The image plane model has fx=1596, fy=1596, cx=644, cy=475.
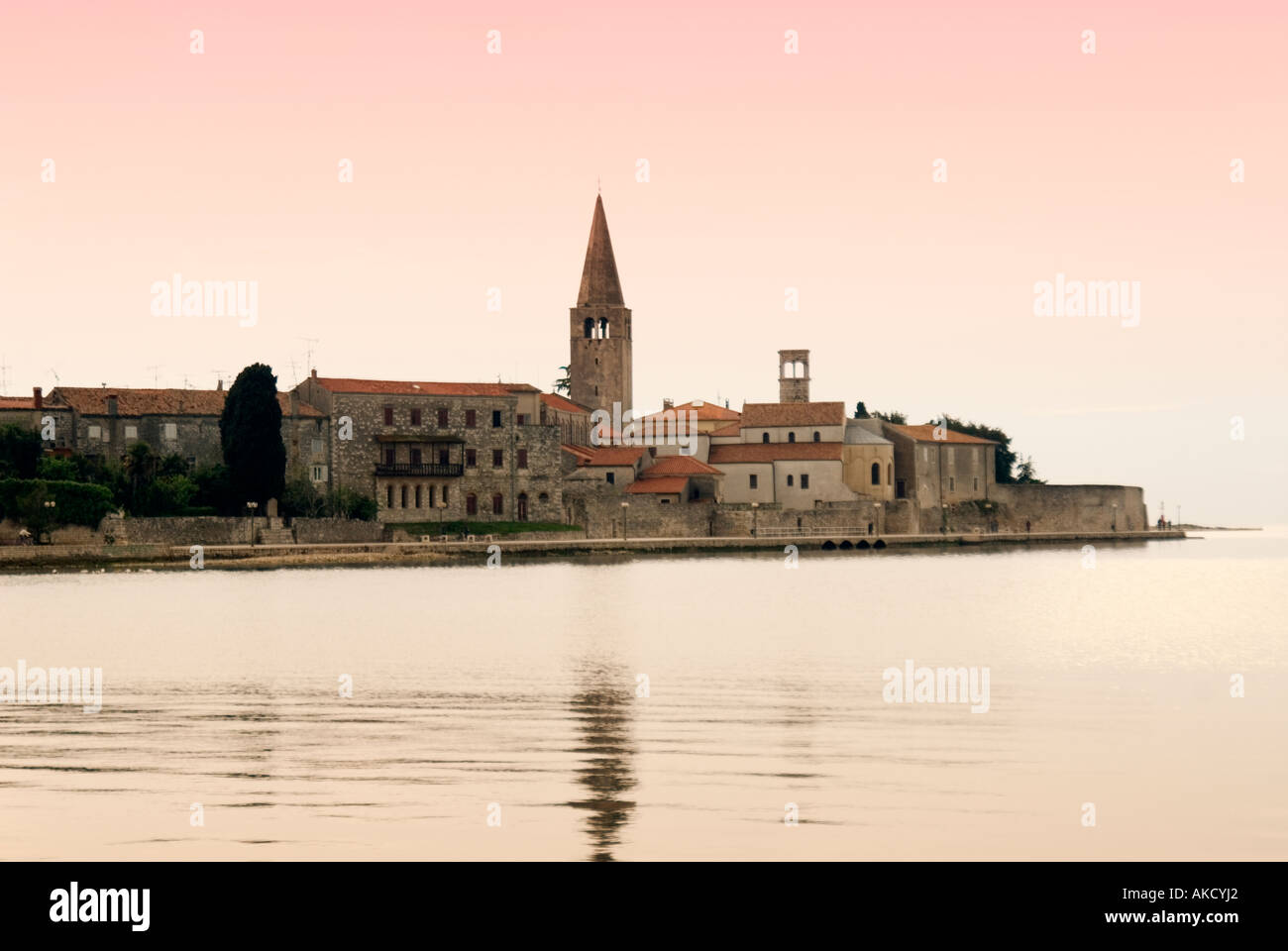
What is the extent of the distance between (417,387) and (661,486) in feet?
39.3

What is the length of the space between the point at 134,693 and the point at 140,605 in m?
19.4

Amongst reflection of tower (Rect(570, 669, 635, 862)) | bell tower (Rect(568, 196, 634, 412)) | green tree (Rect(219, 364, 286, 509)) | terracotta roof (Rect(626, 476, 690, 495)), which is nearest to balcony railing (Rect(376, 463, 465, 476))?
green tree (Rect(219, 364, 286, 509))

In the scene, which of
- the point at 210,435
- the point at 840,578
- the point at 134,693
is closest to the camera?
the point at 134,693

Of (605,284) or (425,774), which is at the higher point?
(605,284)

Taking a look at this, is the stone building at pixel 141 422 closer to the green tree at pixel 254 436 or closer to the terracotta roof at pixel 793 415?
the green tree at pixel 254 436

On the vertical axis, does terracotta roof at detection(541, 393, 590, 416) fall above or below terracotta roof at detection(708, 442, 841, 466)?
above

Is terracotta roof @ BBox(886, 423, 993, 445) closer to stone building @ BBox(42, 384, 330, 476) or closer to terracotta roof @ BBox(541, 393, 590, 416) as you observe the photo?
terracotta roof @ BBox(541, 393, 590, 416)

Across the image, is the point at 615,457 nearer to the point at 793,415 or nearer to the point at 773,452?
the point at 773,452

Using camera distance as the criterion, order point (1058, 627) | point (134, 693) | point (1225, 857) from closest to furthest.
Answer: point (1225, 857) < point (134, 693) < point (1058, 627)

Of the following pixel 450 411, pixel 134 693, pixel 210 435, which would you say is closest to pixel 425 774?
pixel 134 693

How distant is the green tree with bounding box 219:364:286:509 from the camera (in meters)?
56.5

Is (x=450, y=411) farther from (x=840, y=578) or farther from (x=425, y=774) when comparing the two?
(x=425, y=774)

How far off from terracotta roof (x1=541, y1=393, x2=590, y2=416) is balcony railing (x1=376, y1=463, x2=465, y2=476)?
964cm
